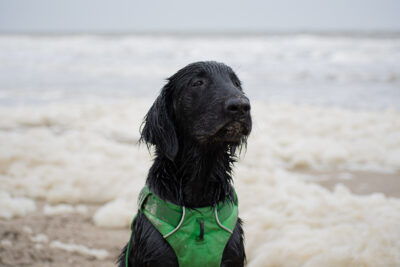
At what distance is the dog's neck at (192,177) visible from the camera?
2.55 metres

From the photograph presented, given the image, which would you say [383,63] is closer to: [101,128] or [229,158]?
[101,128]

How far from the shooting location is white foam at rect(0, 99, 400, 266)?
3496 millimetres

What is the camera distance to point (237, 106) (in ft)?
7.51

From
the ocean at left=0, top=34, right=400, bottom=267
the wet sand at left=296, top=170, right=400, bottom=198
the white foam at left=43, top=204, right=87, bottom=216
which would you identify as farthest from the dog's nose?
the wet sand at left=296, top=170, right=400, bottom=198

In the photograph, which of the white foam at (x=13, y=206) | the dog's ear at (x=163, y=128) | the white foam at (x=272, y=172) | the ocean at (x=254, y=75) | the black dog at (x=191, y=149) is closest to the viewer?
the black dog at (x=191, y=149)

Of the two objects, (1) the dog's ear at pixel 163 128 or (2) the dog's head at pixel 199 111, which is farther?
(1) the dog's ear at pixel 163 128

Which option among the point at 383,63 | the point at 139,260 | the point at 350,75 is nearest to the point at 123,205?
the point at 139,260

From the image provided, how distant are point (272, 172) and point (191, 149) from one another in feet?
12.5

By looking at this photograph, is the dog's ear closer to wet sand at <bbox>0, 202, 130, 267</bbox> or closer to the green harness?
the green harness

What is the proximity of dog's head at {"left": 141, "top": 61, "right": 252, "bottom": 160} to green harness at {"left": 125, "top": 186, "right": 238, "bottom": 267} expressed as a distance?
350 millimetres

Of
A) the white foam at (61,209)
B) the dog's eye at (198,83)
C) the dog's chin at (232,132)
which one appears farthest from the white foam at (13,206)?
the dog's chin at (232,132)

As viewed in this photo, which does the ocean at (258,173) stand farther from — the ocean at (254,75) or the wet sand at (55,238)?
the ocean at (254,75)

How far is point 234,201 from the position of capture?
271 centimetres

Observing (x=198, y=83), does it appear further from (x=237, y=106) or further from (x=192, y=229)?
(x=192, y=229)
